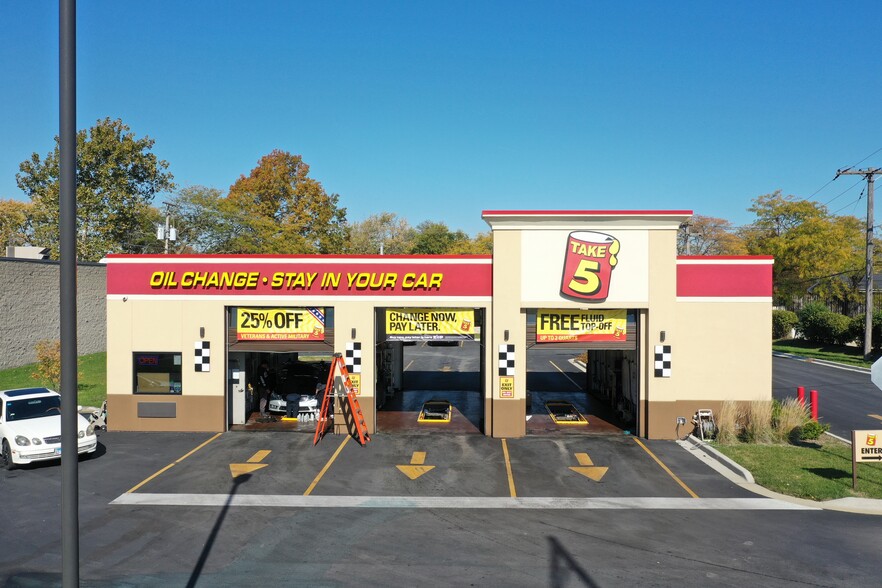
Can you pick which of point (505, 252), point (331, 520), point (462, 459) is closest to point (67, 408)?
point (331, 520)

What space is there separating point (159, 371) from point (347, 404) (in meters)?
6.46

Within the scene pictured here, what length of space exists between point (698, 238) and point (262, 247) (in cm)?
5928

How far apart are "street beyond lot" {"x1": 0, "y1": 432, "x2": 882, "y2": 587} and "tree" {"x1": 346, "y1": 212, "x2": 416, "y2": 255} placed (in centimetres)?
6916

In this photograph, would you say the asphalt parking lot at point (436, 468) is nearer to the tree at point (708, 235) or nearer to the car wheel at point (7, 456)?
Answer: the car wheel at point (7, 456)

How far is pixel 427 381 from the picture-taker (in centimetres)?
3133

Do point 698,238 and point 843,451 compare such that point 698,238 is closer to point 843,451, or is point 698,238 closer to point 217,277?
point 843,451

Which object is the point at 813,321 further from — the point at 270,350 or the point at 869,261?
the point at 270,350

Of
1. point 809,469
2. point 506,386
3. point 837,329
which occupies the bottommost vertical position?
point 809,469

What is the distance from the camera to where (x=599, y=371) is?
27.3m

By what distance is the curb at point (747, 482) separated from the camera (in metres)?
13.3

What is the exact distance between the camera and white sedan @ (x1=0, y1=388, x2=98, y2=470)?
51.9 feet

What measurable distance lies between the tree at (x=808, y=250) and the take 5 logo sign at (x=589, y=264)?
3516 cm

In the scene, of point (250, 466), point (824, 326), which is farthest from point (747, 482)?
point (824, 326)

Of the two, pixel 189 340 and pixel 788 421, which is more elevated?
pixel 189 340
